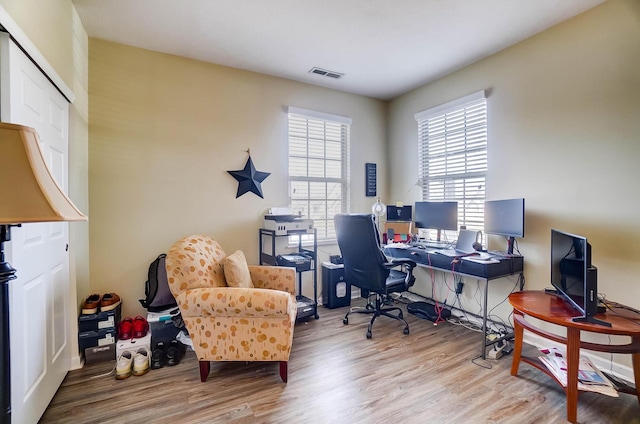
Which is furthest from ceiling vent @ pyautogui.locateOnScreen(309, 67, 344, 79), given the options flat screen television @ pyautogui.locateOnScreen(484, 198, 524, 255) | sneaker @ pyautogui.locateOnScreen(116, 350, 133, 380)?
sneaker @ pyautogui.locateOnScreen(116, 350, 133, 380)

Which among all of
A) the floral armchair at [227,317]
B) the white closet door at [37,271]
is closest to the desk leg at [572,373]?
the floral armchair at [227,317]

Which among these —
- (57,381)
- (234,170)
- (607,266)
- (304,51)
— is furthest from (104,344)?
(607,266)

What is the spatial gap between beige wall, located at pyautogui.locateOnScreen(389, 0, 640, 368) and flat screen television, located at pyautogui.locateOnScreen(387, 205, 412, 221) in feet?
3.29

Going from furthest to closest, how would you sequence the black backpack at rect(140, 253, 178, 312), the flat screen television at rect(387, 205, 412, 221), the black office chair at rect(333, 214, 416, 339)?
1. the flat screen television at rect(387, 205, 412, 221)
2. the black office chair at rect(333, 214, 416, 339)
3. the black backpack at rect(140, 253, 178, 312)

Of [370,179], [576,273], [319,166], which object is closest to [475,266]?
[576,273]

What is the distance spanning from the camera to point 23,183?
84 centimetres

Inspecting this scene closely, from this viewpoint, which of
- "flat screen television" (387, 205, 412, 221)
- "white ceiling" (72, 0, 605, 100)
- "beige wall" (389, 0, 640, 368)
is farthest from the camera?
"flat screen television" (387, 205, 412, 221)

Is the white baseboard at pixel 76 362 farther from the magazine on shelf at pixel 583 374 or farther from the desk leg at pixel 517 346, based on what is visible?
the magazine on shelf at pixel 583 374

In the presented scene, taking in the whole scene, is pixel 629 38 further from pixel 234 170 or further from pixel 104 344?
pixel 104 344

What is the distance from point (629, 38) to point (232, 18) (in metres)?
2.95

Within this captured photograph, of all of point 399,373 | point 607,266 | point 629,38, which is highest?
point 629,38

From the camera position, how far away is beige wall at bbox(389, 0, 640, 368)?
2133 mm

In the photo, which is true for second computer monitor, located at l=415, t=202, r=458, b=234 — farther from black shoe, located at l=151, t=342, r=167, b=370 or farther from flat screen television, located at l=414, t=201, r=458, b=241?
black shoe, located at l=151, t=342, r=167, b=370

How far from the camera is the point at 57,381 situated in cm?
199
